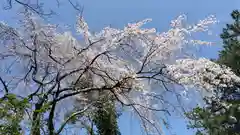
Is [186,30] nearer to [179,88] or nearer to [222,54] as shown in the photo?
[179,88]

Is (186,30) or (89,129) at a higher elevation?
(186,30)

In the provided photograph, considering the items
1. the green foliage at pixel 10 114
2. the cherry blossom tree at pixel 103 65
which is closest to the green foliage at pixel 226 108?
the cherry blossom tree at pixel 103 65

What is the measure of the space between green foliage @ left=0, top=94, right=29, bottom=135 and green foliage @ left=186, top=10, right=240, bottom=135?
7.62m

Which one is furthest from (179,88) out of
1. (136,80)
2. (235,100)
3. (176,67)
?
(235,100)

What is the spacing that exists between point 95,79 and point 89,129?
1202 millimetres

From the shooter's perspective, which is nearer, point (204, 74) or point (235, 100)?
point (204, 74)

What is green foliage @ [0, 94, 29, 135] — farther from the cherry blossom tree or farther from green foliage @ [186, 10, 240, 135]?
green foliage @ [186, 10, 240, 135]

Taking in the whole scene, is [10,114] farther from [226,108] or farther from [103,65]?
[226,108]

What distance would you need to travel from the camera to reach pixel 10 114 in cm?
317

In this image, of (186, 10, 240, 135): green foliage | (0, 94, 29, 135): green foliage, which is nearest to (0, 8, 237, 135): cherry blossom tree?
(0, 94, 29, 135): green foliage

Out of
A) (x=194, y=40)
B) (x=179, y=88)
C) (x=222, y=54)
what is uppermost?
(x=222, y=54)

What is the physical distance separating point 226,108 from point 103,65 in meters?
7.56

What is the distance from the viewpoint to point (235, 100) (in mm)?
12797

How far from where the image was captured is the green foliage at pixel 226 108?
36.3ft
